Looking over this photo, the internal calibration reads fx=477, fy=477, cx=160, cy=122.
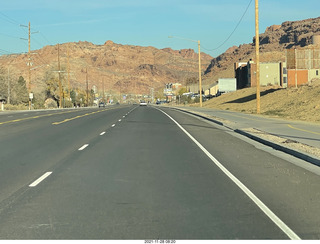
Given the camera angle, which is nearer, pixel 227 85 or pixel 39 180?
pixel 39 180

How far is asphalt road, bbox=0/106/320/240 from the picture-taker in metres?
6.39

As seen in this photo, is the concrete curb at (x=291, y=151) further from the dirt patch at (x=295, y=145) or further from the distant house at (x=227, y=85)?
the distant house at (x=227, y=85)

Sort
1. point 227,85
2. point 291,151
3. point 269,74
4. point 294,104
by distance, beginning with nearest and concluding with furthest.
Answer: point 291,151
point 294,104
point 269,74
point 227,85

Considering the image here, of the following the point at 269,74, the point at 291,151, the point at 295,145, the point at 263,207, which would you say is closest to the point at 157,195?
the point at 263,207

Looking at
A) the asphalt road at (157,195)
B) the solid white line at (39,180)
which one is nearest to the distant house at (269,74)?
the asphalt road at (157,195)

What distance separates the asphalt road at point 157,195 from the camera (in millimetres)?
6387

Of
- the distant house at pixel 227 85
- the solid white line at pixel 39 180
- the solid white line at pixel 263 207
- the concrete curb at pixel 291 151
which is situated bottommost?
the concrete curb at pixel 291 151

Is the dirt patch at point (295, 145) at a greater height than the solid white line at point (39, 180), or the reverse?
the solid white line at point (39, 180)

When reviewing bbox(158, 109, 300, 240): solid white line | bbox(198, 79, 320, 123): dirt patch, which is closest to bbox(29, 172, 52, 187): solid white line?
bbox(158, 109, 300, 240): solid white line

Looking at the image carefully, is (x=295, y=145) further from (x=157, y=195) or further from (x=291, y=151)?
(x=157, y=195)

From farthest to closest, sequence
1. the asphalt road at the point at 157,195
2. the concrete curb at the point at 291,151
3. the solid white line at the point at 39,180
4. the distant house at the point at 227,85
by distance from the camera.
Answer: the distant house at the point at 227,85 → the concrete curb at the point at 291,151 → the solid white line at the point at 39,180 → the asphalt road at the point at 157,195

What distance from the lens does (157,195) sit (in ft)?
28.5

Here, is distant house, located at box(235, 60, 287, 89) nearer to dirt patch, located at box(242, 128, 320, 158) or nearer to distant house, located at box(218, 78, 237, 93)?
distant house, located at box(218, 78, 237, 93)

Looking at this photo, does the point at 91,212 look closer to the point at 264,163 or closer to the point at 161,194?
the point at 161,194
